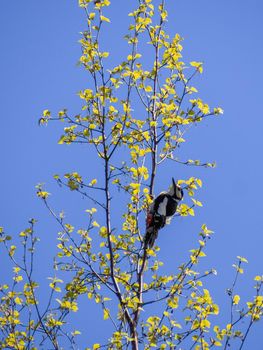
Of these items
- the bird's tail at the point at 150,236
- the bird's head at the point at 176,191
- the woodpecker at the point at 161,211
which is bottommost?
the bird's tail at the point at 150,236

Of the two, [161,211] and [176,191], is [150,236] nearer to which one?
[161,211]

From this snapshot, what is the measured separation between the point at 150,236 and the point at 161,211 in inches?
15.6

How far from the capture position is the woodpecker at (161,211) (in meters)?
7.08

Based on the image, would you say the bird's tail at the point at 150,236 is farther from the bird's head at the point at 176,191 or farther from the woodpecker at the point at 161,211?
the bird's head at the point at 176,191

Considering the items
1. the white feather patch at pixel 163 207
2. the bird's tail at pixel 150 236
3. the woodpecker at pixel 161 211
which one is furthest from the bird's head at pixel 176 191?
the bird's tail at pixel 150 236

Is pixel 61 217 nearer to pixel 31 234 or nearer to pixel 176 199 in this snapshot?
pixel 31 234

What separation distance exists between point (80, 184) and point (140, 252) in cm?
129

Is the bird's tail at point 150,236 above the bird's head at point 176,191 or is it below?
below

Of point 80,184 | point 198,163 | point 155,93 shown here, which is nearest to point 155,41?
point 155,93

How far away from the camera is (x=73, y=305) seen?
6.88 meters

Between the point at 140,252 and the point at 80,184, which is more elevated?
the point at 80,184

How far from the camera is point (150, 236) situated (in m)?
7.24

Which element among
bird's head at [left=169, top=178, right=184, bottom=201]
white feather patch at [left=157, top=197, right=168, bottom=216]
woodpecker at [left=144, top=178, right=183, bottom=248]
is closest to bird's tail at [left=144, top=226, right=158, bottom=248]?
woodpecker at [left=144, top=178, right=183, bottom=248]

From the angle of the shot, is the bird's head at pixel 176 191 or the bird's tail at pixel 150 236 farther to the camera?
the bird's tail at pixel 150 236
